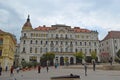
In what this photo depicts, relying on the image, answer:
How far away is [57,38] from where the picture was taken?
90.5m

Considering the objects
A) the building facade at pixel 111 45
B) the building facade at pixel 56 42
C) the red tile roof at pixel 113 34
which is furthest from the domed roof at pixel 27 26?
the red tile roof at pixel 113 34

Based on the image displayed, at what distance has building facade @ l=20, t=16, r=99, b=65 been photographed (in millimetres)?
87875

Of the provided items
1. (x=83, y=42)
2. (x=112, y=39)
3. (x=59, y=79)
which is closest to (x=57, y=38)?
(x=83, y=42)

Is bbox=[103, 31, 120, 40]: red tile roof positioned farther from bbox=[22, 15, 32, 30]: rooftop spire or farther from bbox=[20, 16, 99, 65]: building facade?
bbox=[22, 15, 32, 30]: rooftop spire

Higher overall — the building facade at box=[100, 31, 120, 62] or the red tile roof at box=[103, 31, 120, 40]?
the red tile roof at box=[103, 31, 120, 40]

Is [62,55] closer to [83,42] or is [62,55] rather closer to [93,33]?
[83,42]

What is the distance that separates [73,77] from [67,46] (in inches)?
3101

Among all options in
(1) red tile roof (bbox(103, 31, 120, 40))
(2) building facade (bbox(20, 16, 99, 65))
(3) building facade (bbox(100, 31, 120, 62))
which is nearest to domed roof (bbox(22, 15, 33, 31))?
(2) building facade (bbox(20, 16, 99, 65))

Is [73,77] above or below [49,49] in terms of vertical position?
below

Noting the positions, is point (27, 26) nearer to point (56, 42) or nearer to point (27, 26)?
point (27, 26)

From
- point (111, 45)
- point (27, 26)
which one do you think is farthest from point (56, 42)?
point (111, 45)

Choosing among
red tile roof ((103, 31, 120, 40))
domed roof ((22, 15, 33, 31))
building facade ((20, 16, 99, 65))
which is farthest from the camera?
red tile roof ((103, 31, 120, 40))

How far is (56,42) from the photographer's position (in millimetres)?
90625

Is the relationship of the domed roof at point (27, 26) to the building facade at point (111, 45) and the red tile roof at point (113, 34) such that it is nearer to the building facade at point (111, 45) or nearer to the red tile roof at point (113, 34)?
the building facade at point (111, 45)
